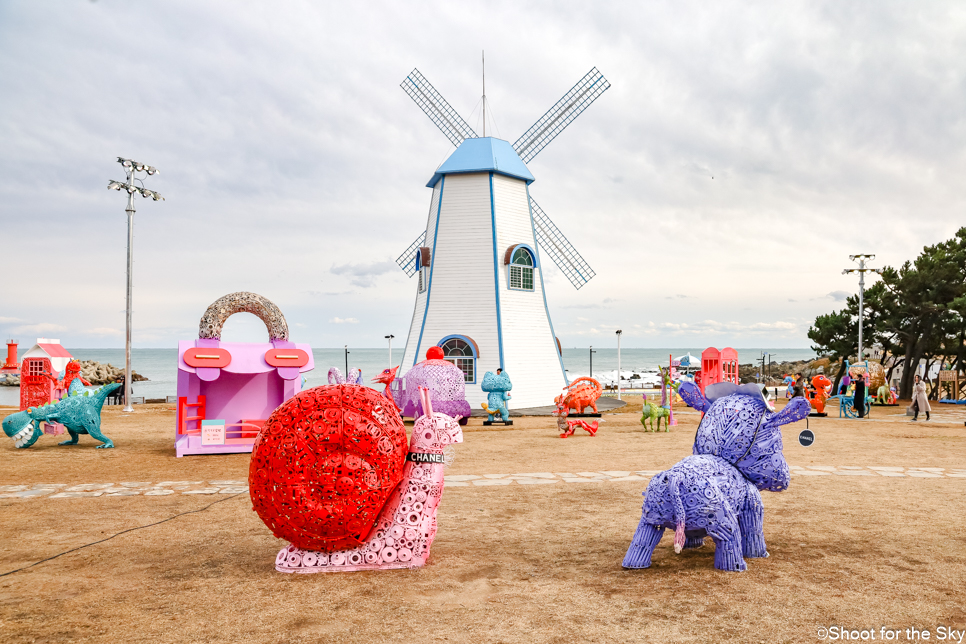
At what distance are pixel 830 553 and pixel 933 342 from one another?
2563cm

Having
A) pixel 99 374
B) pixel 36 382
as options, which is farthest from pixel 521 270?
pixel 99 374

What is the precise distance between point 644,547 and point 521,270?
1591cm

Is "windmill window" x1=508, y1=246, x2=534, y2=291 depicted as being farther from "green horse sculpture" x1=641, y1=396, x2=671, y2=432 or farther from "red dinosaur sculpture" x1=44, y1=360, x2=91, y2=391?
"red dinosaur sculpture" x1=44, y1=360, x2=91, y2=391

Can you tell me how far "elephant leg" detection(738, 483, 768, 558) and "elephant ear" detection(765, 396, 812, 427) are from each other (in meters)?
0.57

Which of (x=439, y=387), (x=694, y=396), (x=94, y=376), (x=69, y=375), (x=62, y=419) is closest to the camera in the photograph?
(x=694, y=396)

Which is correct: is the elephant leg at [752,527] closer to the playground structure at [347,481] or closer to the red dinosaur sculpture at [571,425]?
the playground structure at [347,481]

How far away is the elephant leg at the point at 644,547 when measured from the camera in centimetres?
514

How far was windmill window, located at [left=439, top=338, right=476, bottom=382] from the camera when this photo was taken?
19938 millimetres

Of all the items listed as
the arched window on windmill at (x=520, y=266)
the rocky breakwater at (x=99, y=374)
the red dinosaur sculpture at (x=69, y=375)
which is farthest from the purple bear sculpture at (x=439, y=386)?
the rocky breakwater at (x=99, y=374)

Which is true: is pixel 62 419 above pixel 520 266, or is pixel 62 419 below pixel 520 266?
below

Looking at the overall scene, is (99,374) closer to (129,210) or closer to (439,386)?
(129,210)

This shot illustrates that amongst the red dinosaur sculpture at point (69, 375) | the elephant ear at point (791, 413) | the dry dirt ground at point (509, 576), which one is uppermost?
the red dinosaur sculpture at point (69, 375)

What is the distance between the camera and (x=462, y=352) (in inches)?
789

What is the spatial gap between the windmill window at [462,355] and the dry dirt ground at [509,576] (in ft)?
34.9
